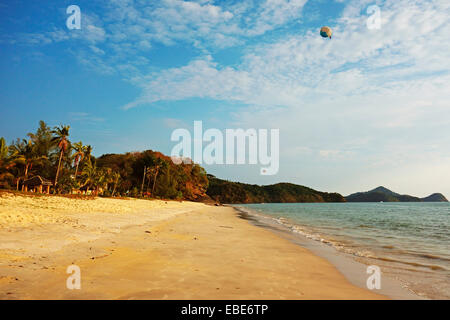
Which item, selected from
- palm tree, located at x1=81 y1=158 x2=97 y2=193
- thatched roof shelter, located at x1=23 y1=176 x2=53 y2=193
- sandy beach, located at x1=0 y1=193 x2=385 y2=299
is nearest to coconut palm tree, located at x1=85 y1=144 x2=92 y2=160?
palm tree, located at x1=81 y1=158 x2=97 y2=193

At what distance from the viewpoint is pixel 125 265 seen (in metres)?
6.30

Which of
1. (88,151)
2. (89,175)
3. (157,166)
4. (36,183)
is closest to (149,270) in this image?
(36,183)

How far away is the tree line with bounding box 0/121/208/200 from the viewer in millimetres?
36500

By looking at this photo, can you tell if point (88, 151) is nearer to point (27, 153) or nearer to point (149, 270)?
point (27, 153)

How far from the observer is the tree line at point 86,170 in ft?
120

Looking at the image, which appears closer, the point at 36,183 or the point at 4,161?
the point at 4,161

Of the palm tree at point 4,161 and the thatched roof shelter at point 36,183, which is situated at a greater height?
the palm tree at point 4,161

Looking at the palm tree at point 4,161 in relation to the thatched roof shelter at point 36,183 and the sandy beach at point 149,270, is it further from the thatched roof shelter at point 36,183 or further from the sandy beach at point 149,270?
the sandy beach at point 149,270

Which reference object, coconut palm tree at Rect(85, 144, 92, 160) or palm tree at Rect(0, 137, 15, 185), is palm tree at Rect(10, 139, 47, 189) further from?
coconut palm tree at Rect(85, 144, 92, 160)

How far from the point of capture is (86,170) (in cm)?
4356

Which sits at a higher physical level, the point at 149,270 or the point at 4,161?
the point at 4,161

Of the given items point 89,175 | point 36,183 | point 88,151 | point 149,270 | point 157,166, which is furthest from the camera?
point 157,166

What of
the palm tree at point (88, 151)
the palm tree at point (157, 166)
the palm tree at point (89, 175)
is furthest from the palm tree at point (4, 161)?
the palm tree at point (157, 166)
